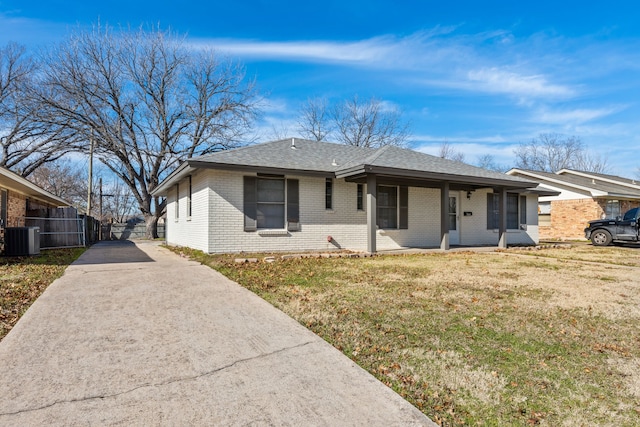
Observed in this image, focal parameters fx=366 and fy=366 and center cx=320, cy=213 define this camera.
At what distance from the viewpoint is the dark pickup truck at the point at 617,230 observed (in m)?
15.5

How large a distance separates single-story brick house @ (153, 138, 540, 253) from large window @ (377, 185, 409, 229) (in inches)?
1.4

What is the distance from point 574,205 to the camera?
2162cm

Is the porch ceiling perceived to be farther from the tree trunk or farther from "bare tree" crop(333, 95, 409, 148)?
"bare tree" crop(333, 95, 409, 148)

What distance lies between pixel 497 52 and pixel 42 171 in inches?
1442

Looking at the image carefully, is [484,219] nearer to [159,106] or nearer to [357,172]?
[357,172]

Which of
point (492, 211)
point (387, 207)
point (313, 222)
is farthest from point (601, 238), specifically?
point (313, 222)

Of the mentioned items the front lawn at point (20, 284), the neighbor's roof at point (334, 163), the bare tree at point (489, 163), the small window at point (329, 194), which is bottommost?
the front lawn at point (20, 284)

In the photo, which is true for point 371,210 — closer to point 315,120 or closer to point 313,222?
point 313,222

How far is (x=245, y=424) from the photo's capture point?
2197 mm

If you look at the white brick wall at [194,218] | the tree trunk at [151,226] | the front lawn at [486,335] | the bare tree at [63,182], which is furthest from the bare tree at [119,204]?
the front lawn at [486,335]

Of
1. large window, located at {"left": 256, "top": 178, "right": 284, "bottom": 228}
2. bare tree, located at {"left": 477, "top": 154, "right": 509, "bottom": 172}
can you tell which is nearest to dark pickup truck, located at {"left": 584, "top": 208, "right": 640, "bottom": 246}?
large window, located at {"left": 256, "top": 178, "right": 284, "bottom": 228}

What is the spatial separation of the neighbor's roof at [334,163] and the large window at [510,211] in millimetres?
2134

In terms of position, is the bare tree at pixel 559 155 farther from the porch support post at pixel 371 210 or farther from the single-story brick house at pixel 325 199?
the porch support post at pixel 371 210

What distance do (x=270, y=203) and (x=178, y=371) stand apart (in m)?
8.68
